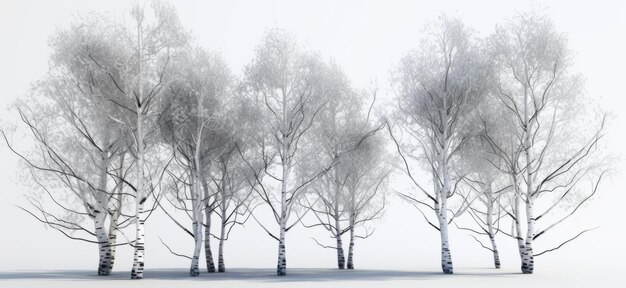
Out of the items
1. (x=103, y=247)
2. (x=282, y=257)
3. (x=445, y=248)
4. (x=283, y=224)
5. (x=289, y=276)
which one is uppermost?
(x=283, y=224)

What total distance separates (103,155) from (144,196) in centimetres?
517

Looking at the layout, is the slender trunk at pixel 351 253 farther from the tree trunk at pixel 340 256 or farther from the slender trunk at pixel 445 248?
the slender trunk at pixel 445 248

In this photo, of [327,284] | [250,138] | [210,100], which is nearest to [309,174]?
[250,138]

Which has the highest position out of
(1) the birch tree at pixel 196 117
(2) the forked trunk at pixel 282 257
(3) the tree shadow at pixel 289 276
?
(1) the birch tree at pixel 196 117

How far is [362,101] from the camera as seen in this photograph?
141 feet

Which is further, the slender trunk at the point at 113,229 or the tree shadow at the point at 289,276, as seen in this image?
the slender trunk at the point at 113,229

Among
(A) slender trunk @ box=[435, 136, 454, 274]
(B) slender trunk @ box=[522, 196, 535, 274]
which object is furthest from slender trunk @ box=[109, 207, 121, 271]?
(B) slender trunk @ box=[522, 196, 535, 274]

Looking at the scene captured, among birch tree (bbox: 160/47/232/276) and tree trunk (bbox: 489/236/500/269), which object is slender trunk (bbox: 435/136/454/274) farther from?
birch tree (bbox: 160/47/232/276)

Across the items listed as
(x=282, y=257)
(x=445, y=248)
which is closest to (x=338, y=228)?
(x=282, y=257)

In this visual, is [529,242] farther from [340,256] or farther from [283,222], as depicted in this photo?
[283,222]

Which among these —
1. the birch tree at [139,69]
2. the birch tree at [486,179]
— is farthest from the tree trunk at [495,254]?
the birch tree at [139,69]

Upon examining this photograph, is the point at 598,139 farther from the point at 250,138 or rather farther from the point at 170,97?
the point at 170,97

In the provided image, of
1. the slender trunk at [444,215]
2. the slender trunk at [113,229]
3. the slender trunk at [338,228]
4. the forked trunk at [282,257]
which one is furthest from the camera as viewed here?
the slender trunk at [338,228]

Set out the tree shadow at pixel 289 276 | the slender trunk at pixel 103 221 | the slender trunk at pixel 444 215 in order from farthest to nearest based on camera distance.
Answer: the slender trunk at pixel 103 221 < the slender trunk at pixel 444 215 < the tree shadow at pixel 289 276
